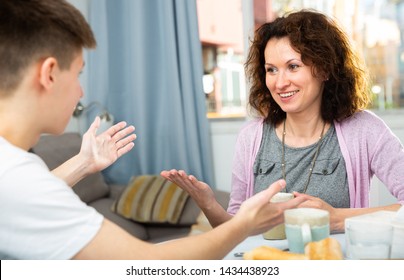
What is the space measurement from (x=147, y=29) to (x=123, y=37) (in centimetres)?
14

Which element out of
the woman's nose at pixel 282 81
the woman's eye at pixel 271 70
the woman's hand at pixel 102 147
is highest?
the woman's eye at pixel 271 70

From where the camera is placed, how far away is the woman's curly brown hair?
4.43 ft

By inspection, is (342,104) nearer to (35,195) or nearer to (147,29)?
(35,195)

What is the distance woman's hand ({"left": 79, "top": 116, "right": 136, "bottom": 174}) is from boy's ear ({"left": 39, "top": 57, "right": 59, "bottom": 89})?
0.30m

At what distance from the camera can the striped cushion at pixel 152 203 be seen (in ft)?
7.52

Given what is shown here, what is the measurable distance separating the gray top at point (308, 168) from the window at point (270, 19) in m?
0.98

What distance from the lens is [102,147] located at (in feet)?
3.39

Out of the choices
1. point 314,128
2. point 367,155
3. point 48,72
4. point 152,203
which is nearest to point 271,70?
point 314,128

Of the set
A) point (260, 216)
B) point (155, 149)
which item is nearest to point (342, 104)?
point (260, 216)

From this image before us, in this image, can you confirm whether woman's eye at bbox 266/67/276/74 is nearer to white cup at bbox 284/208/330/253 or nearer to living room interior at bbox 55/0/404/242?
white cup at bbox 284/208/330/253

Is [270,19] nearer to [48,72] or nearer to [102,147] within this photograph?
[102,147]

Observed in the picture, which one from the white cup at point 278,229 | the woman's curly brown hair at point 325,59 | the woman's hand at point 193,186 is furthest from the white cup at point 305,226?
the woman's curly brown hair at point 325,59

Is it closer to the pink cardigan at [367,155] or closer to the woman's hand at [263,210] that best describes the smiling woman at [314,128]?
the pink cardigan at [367,155]
